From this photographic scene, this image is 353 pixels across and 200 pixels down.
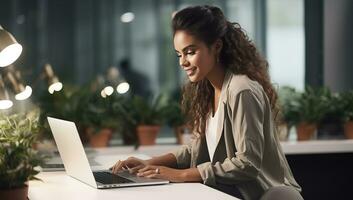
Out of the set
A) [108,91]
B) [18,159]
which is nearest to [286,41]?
[108,91]

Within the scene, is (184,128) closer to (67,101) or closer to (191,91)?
(67,101)

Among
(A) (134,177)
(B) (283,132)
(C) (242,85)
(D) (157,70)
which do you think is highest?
(C) (242,85)

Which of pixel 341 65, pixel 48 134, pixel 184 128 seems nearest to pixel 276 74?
pixel 341 65

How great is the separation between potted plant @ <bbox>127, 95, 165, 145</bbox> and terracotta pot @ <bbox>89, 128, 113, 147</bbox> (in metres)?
0.19

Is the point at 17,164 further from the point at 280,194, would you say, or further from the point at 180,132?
the point at 180,132

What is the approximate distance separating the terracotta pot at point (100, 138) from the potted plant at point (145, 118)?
19 centimetres

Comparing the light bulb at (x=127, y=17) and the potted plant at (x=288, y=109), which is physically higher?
the light bulb at (x=127, y=17)

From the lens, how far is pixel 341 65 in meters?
4.93

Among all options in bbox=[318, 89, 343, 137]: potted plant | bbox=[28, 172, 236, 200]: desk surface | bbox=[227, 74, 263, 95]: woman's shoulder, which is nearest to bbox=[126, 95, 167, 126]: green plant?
bbox=[318, 89, 343, 137]: potted plant

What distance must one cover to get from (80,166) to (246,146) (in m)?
0.60

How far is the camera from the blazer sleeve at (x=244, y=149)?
7.45 feet

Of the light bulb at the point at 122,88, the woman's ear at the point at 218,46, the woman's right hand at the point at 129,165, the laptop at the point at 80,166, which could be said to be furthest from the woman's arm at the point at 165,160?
the light bulb at the point at 122,88

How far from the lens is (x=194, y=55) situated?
2.50 metres

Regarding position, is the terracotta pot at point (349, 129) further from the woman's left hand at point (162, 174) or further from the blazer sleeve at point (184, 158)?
the woman's left hand at point (162, 174)
